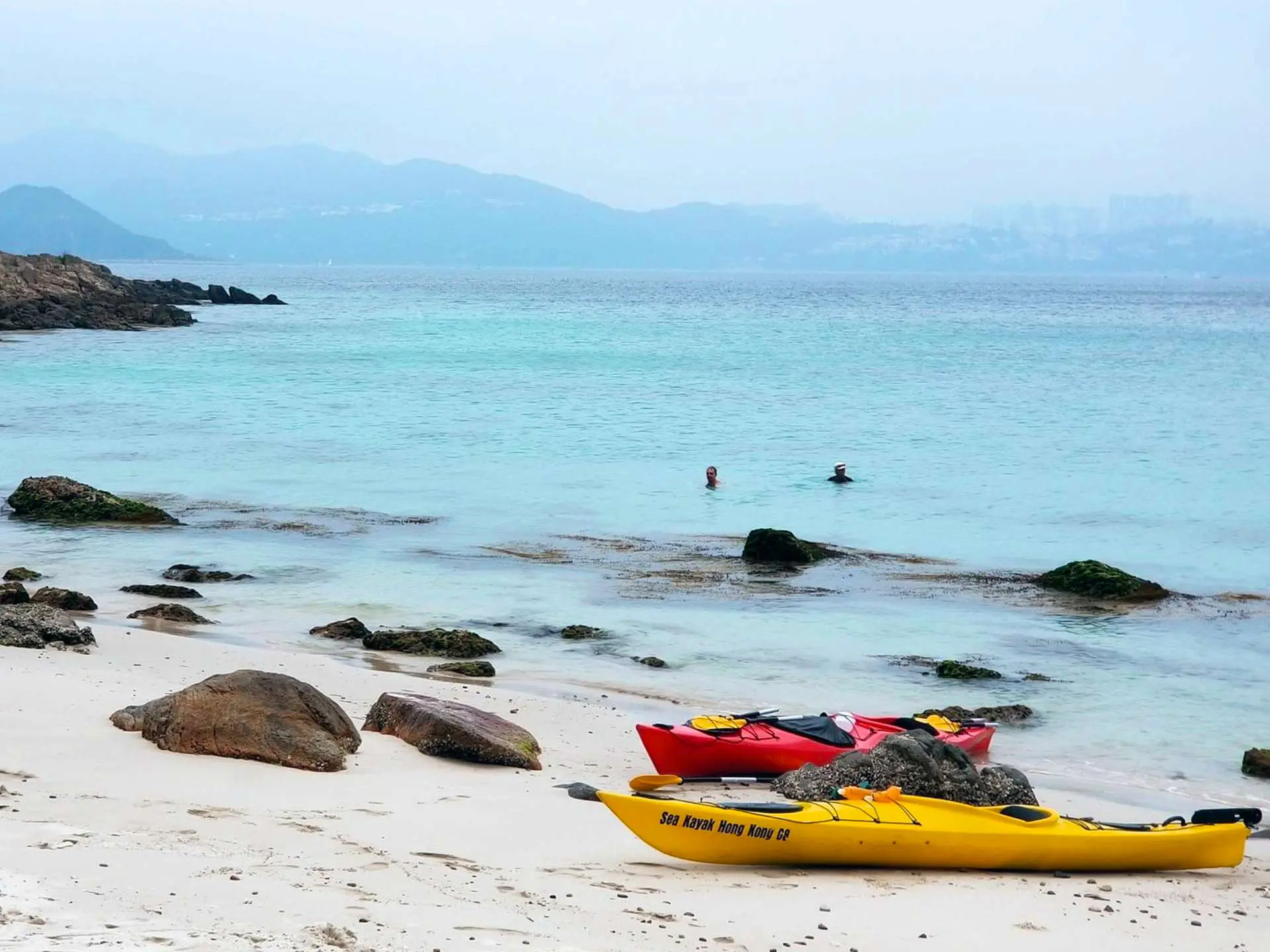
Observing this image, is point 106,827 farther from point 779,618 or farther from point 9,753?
point 779,618

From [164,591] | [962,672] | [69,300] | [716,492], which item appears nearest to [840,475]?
[716,492]

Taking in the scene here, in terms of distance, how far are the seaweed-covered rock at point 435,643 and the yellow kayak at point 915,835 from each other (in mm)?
5895

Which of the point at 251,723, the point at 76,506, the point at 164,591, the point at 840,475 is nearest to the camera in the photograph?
the point at 251,723

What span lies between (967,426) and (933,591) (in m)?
20.2

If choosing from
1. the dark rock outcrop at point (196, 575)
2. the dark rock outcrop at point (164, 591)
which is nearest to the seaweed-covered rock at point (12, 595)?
the dark rock outcrop at point (164, 591)

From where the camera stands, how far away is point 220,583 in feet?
54.3

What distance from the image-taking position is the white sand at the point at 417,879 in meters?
5.58

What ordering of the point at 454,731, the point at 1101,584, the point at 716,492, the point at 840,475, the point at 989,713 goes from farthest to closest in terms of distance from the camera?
the point at 840,475 < the point at 716,492 < the point at 1101,584 < the point at 989,713 < the point at 454,731

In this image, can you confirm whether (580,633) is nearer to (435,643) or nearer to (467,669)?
(435,643)

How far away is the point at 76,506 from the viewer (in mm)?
20875

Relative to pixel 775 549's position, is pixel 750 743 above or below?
above

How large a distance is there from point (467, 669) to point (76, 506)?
1079 cm

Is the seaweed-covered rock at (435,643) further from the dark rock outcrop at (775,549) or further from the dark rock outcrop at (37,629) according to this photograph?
the dark rock outcrop at (775,549)

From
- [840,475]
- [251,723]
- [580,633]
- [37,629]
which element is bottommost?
[580,633]
